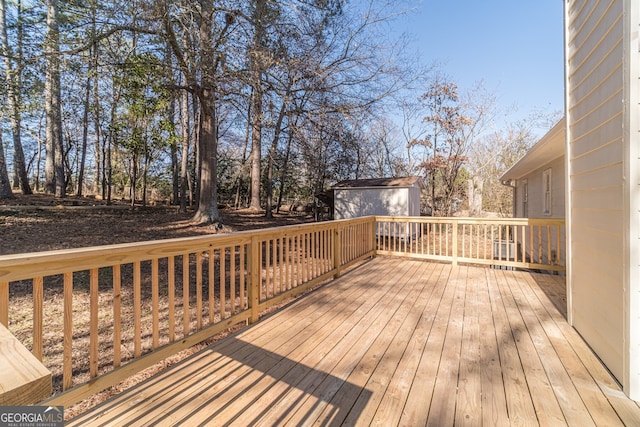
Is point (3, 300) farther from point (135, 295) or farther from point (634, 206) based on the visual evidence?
point (634, 206)

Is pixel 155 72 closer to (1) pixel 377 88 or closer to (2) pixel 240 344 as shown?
(1) pixel 377 88

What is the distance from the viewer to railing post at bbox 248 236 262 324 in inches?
110

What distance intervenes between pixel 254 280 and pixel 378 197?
8.53 metres

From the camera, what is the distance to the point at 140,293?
7.29 feet

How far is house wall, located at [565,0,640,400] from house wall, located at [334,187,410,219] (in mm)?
7473

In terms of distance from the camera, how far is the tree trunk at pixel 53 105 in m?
5.22

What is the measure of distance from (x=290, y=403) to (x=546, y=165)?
7333 mm

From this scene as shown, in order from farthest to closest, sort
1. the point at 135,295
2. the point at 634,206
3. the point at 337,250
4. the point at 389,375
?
1. the point at 337,250
2. the point at 389,375
3. the point at 135,295
4. the point at 634,206

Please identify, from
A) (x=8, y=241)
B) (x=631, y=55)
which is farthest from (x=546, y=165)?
(x=8, y=241)

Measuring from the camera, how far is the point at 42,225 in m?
6.66

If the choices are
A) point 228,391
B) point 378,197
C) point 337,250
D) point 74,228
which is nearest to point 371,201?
point 378,197

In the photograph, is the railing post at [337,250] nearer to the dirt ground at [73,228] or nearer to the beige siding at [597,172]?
the beige siding at [597,172]

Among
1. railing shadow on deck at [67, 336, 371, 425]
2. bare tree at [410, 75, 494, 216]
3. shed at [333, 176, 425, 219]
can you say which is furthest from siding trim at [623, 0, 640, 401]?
bare tree at [410, 75, 494, 216]

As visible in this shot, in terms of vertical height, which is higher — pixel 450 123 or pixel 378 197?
pixel 450 123
